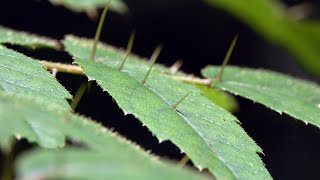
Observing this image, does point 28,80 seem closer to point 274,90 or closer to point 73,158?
point 73,158

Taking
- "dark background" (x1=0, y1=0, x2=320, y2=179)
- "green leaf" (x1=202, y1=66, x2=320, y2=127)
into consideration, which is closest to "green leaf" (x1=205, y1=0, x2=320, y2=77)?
"green leaf" (x1=202, y1=66, x2=320, y2=127)

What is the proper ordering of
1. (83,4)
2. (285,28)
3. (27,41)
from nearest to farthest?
(27,41) → (285,28) → (83,4)

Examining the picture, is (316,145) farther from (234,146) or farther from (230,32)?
(234,146)

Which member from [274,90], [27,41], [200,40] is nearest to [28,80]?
[27,41]

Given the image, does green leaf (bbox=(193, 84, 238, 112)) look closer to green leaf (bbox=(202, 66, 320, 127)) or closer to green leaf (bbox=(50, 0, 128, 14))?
green leaf (bbox=(202, 66, 320, 127))

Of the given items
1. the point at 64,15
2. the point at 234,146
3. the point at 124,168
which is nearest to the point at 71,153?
the point at 124,168
